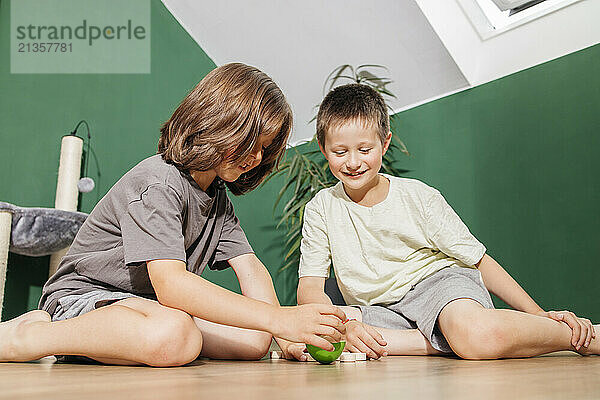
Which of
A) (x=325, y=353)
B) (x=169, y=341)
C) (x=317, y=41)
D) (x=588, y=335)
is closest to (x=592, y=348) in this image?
(x=588, y=335)

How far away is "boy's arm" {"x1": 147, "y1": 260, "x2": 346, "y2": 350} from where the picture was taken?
1004mm

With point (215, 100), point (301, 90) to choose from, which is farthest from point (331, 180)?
point (215, 100)

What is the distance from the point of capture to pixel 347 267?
1662 millimetres

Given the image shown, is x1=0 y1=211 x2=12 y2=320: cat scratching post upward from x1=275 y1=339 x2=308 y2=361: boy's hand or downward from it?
upward

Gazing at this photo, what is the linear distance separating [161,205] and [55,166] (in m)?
1.79

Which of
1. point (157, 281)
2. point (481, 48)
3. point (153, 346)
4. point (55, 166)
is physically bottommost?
point (153, 346)

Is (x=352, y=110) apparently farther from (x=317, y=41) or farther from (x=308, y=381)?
(x=317, y=41)

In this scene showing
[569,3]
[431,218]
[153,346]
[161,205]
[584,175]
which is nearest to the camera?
[153,346]

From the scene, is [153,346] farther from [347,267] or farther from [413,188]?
[413,188]

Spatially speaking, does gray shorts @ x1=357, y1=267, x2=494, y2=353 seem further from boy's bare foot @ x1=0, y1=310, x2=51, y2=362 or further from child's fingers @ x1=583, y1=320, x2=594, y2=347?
boy's bare foot @ x1=0, y1=310, x2=51, y2=362

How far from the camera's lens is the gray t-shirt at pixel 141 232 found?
1116 millimetres

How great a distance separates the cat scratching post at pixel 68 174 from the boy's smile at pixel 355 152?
129cm

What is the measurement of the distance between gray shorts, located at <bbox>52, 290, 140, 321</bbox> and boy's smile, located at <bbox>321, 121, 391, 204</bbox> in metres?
0.66

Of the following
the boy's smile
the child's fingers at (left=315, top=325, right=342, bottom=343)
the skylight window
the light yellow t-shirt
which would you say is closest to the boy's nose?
the boy's smile
